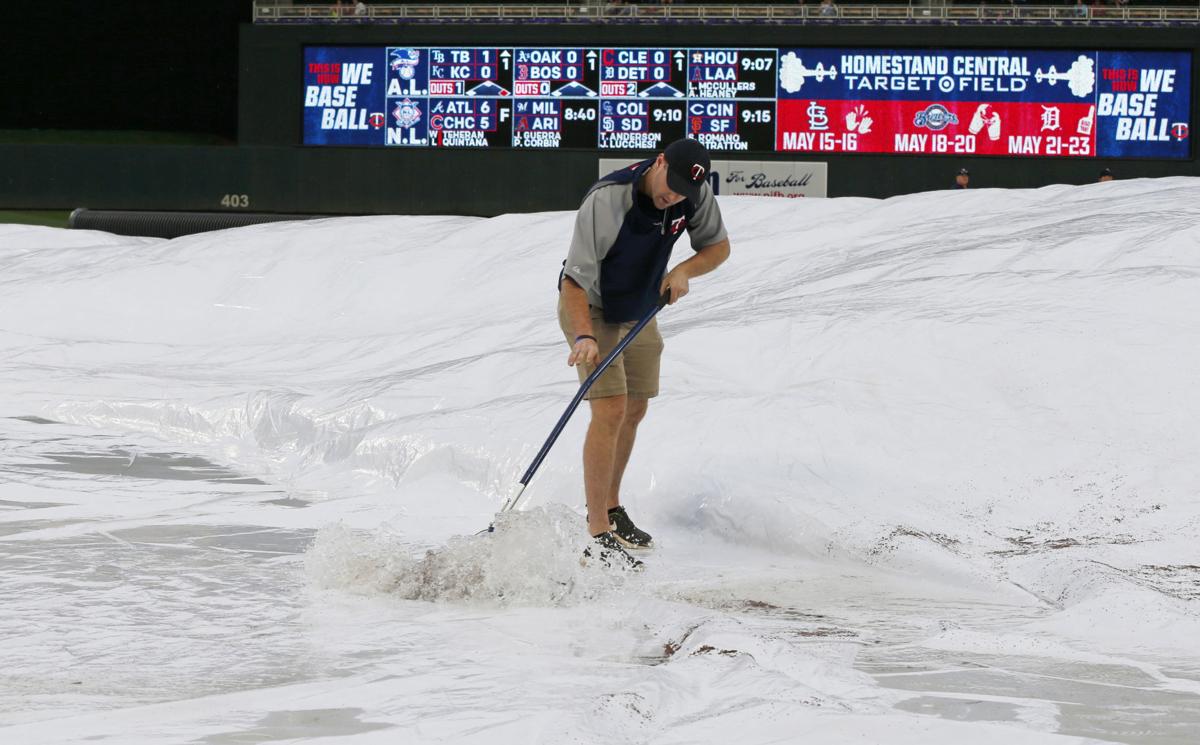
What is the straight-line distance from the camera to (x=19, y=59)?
944 inches

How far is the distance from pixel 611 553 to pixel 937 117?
50.9 ft

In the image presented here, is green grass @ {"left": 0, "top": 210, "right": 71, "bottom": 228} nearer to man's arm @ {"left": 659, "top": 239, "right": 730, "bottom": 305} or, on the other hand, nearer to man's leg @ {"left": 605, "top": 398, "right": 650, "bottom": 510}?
man's leg @ {"left": 605, "top": 398, "right": 650, "bottom": 510}

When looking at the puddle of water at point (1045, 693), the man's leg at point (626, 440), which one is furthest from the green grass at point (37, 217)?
the puddle of water at point (1045, 693)

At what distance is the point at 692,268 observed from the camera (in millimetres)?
3775

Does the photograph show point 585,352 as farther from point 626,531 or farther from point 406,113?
point 406,113

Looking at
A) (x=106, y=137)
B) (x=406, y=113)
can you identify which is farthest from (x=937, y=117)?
(x=106, y=137)

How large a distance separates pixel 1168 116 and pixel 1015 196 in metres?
11.7

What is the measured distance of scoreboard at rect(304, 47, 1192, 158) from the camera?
693 inches

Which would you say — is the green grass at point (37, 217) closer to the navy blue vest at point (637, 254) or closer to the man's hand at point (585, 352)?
the navy blue vest at point (637, 254)

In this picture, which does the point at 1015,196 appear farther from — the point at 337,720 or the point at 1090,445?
the point at 337,720

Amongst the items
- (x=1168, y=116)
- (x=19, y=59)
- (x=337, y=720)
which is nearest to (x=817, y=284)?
(x=337, y=720)

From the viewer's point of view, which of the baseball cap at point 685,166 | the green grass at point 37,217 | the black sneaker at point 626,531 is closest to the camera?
the baseball cap at point 685,166

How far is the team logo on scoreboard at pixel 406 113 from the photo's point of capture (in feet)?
61.7

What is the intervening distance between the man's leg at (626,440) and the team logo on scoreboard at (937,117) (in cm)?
1501
